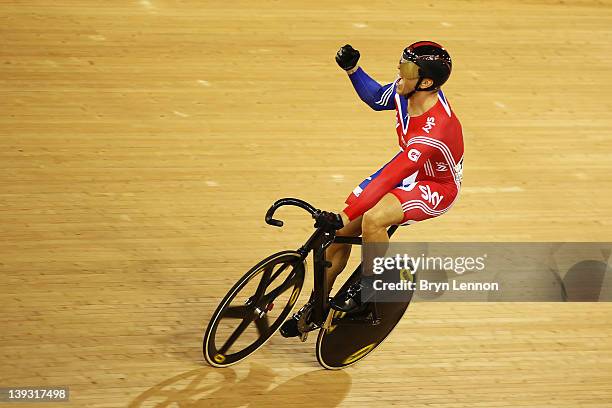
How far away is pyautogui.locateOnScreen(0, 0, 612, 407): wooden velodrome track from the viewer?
441cm

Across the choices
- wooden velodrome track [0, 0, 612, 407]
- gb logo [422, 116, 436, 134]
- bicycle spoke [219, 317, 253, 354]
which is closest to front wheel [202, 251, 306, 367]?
bicycle spoke [219, 317, 253, 354]

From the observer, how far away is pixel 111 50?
691cm

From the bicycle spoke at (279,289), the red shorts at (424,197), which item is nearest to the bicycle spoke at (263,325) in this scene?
the bicycle spoke at (279,289)

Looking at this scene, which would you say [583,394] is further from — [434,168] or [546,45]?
[546,45]

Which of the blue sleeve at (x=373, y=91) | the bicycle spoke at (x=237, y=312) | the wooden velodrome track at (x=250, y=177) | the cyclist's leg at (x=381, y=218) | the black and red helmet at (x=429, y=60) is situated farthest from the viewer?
the wooden velodrome track at (x=250, y=177)

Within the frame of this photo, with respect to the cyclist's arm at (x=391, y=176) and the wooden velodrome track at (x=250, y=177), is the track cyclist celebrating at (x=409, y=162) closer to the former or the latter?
the cyclist's arm at (x=391, y=176)

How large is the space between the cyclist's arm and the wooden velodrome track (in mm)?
916

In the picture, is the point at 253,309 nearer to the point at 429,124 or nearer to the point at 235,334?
the point at 235,334

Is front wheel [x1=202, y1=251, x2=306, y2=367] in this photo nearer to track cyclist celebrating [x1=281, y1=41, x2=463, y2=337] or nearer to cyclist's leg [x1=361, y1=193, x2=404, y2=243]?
track cyclist celebrating [x1=281, y1=41, x2=463, y2=337]

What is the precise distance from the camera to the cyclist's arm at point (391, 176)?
392cm

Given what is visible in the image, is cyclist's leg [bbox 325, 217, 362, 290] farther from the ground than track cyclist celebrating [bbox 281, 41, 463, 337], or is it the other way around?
track cyclist celebrating [bbox 281, 41, 463, 337]

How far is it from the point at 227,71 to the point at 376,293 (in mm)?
2971

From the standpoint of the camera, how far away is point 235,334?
4.32 metres

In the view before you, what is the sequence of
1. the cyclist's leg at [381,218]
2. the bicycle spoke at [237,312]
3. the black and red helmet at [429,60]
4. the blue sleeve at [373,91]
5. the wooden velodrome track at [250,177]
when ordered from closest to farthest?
1. the black and red helmet at [429,60]
2. the cyclist's leg at [381,218]
3. the bicycle spoke at [237,312]
4. the blue sleeve at [373,91]
5. the wooden velodrome track at [250,177]
